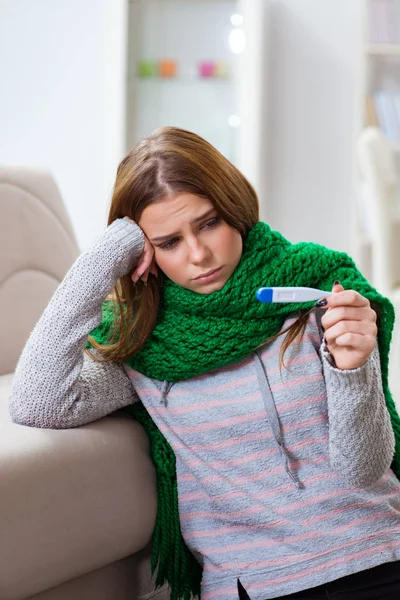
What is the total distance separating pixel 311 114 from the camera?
3.96 meters

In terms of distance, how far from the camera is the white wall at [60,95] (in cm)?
384

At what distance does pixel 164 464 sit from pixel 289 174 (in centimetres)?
299

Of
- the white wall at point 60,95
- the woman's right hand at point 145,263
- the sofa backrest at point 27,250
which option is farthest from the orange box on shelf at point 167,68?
the woman's right hand at point 145,263

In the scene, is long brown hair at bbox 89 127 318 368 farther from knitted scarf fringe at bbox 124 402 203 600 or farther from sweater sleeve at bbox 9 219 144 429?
knitted scarf fringe at bbox 124 402 203 600

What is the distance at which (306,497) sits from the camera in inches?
40.4

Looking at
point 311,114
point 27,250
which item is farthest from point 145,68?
point 27,250

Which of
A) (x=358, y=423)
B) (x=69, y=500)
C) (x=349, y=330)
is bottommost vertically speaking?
(x=69, y=500)

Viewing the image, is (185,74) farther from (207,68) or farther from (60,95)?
(60,95)

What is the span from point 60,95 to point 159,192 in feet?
9.92

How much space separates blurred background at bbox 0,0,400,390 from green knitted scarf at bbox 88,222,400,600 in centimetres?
255

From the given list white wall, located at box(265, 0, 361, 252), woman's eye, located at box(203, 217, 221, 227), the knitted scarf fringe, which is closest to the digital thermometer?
woman's eye, located at box(203, 217, 221, 227)

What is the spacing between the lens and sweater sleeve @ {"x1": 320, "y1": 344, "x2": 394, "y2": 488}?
37.7 inches

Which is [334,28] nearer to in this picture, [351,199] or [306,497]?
[351,199]

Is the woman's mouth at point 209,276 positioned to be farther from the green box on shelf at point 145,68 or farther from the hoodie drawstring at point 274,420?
the green box on shelf at point 145,68
